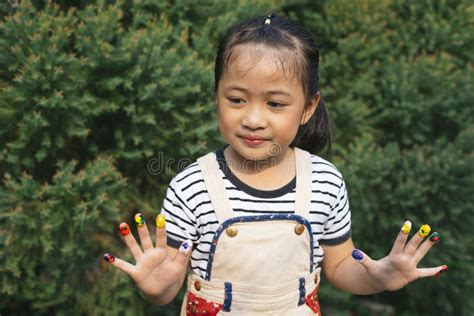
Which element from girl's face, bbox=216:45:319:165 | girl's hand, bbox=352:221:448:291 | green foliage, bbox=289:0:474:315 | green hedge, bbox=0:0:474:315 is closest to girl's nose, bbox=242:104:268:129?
girl's face, bbox=216:45:319:165

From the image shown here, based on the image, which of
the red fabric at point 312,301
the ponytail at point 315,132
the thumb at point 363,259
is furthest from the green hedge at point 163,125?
the thumb at point 363,259

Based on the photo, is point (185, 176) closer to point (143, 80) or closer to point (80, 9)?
point (143, 80)

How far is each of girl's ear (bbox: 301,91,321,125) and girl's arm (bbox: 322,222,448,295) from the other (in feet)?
1.57

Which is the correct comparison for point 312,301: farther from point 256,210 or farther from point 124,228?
point 124,228

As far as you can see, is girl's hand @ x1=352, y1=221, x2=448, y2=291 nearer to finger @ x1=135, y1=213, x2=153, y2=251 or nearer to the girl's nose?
the girl's nose

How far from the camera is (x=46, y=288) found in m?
3.13

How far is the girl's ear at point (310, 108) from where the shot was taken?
227 centimetres

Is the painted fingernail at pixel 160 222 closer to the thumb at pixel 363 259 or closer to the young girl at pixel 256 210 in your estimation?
the young girl at pixel 256 210

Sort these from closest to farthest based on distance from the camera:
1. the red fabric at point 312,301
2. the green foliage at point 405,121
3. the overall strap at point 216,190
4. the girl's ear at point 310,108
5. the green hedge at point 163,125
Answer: the overall strap at point 216,190, the red fabric at point 312,301, the girl's ear at point 310,108, the green hedge at point 163,125, the green foliage at point 405,121

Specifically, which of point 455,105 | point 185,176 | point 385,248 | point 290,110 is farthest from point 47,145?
point 455,105

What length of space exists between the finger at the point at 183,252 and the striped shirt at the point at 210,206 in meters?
0.11

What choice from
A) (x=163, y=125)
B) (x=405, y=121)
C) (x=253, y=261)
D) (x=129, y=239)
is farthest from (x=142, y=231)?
(x=405, y=121)

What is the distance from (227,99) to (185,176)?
0.98 ft

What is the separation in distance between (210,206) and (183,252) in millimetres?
197
